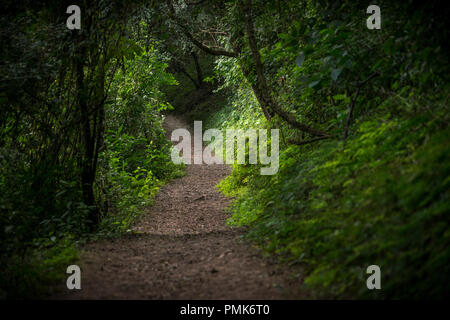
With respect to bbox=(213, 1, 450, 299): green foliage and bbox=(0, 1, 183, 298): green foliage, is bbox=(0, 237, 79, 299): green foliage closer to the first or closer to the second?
bbox=(0, 1, 183, 298): green foliage

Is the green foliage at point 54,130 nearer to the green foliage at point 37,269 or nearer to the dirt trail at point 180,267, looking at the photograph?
the green foliage at point 37,269

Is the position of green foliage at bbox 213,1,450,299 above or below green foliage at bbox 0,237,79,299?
above

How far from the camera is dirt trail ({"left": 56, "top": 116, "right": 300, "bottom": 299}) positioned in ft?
13.4

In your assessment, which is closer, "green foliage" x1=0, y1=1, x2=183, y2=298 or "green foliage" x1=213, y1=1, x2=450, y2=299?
"green foliage" x1=213, y1=1, x2=450, y2=299

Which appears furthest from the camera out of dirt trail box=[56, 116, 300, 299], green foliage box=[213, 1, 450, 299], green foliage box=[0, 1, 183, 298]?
green foliage box=[0, 1, 183, 298]

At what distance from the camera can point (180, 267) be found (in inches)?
204

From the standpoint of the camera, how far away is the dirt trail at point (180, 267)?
4.09 metres

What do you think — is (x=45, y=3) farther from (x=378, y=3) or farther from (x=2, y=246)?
(x=378, y=3)

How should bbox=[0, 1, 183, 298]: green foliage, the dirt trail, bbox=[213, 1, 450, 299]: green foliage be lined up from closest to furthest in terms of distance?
bbox=[213, 1, 450, 299]: green foliage
the dirt trail
bbox=[0, 1, 183, 298]: green foliage

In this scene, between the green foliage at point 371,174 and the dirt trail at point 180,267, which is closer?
the green foliage at point 371,174

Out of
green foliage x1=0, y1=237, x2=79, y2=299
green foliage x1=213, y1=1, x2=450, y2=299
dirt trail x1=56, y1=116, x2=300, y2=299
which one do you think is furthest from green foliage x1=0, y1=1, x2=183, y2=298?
green foliage x1=213, y1=1, x2=450, y2=299

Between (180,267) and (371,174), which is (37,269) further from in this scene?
(371,174)

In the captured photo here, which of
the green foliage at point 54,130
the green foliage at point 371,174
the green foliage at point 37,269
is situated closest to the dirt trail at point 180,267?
the green foliage at point 37,269

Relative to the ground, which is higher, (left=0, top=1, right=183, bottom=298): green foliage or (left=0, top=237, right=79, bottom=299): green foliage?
(left=0, top=1, right=183, bottom=298): green foliage
